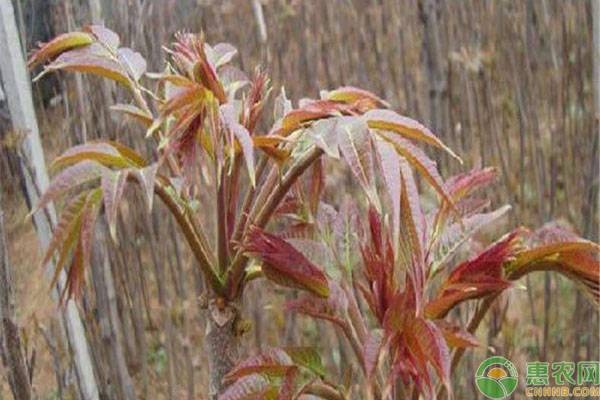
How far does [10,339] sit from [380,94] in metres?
0.82

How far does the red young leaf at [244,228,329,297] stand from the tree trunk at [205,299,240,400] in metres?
0.05

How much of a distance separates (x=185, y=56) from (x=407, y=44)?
0.97 meters

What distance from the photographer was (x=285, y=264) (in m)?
0.69

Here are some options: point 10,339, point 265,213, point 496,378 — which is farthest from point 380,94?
point 265,213

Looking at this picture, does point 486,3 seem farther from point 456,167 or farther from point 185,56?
point 185,56

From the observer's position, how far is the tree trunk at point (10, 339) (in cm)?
100

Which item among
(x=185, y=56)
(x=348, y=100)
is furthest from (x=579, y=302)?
(x=185, y=56)

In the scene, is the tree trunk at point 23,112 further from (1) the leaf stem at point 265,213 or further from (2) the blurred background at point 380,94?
(1) the leaf stem at point 265,213

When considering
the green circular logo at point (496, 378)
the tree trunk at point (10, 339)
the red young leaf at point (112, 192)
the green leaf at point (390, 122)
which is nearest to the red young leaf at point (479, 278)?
the green leaf at point (390, 122)

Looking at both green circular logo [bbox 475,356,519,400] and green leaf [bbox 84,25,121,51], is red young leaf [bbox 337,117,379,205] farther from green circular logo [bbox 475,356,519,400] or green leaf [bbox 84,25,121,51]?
green circular logo [bbox 475,356,519,400]

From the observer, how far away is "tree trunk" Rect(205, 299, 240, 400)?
717 mm

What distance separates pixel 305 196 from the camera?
0.84 meters

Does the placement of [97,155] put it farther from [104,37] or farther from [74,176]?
[104,37]

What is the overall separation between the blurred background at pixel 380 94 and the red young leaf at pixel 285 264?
63 cm
